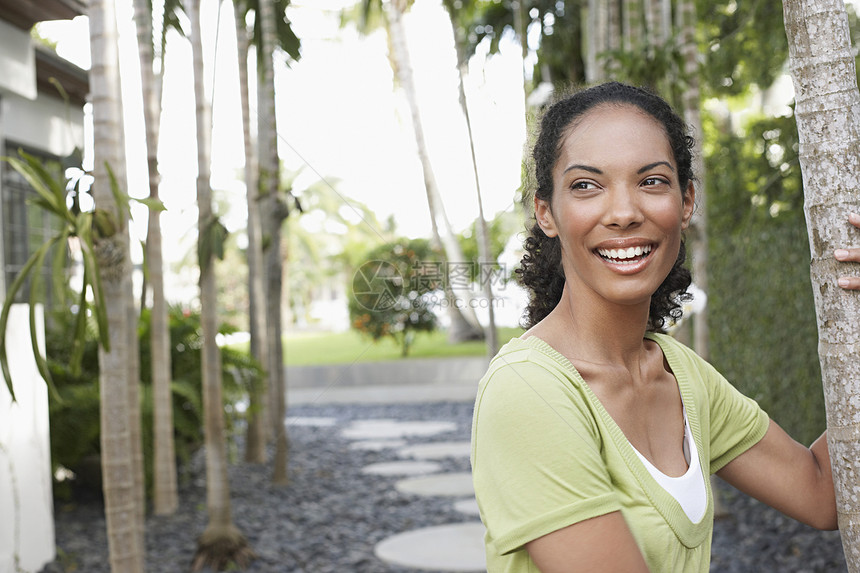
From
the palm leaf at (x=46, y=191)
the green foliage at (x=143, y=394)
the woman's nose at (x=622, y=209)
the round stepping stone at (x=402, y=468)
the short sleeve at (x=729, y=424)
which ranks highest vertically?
the palm leaf at (x=46, y=191)

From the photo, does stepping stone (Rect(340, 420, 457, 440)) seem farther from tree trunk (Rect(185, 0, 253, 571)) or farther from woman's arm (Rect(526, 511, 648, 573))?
woman's arm (Rect(526, 511, 648, 573))

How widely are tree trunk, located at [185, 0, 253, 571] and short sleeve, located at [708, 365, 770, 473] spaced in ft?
13.9

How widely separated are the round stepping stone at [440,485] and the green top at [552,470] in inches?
237

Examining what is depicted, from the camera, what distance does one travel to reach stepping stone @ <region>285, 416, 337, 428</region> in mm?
12281

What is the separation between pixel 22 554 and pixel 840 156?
512cm

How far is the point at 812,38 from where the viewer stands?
1.58m

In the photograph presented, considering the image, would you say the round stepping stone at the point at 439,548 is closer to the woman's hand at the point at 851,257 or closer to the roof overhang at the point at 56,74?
the woman's hand at the point at 851,257

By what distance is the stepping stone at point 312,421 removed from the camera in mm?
12281

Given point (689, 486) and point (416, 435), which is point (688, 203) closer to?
point (689, 486)

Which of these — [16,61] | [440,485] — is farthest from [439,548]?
[16,61]

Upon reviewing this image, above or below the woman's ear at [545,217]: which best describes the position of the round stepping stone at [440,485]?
below

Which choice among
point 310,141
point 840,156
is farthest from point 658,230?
point 310,141

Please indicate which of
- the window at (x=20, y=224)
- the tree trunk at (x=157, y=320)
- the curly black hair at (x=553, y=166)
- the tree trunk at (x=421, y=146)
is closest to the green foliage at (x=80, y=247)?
the curly black hair at (x=553, y=166)

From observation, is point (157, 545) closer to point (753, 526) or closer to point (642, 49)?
point (753, 526)
